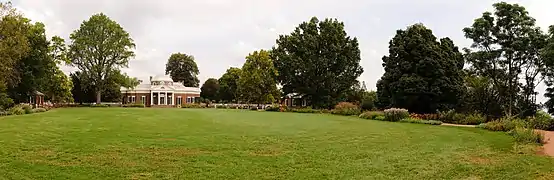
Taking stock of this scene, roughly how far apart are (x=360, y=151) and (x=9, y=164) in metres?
7.46

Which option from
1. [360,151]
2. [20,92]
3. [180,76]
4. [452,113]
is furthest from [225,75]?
[360,151]

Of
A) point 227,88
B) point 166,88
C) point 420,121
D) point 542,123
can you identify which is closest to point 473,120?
point 420,121

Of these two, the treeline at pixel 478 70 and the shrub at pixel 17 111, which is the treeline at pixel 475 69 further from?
the shrub at pixel 17 111

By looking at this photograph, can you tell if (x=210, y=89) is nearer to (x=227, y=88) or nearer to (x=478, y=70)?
(x=227, y=88)

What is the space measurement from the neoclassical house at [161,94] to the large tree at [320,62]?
34.2 meters

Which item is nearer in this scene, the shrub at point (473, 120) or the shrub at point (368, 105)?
the shrub at point (473, 120)

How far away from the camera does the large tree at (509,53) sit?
26812mm

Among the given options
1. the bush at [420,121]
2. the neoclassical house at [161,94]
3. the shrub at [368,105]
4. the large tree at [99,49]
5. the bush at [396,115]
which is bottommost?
the bush at [420,121]

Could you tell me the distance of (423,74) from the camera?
29875 millimetres

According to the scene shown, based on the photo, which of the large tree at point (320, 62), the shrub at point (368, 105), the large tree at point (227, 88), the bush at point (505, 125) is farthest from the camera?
the large tree at point (227, 88)

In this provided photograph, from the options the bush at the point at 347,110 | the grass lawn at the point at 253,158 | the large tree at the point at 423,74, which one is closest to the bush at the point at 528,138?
the grass lawn at the point at 253,158

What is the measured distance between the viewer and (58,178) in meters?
7.30

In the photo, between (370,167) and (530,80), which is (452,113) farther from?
(370,167)

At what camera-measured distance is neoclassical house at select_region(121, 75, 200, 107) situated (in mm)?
76375
